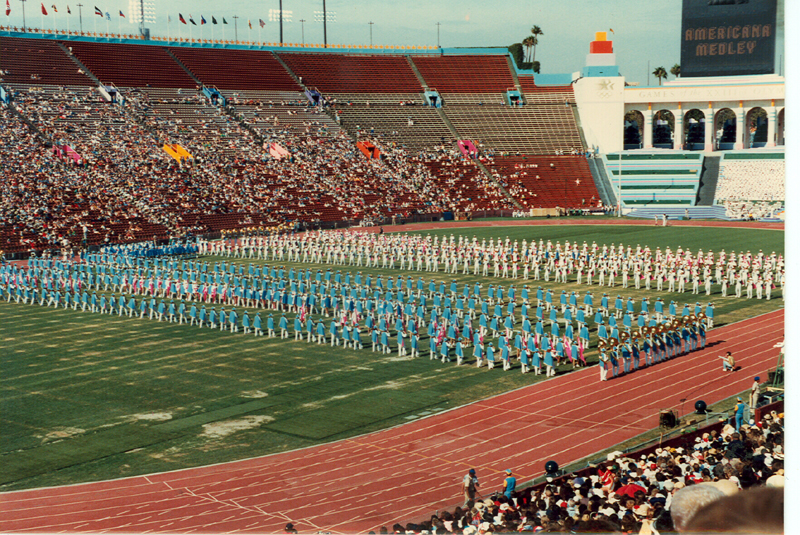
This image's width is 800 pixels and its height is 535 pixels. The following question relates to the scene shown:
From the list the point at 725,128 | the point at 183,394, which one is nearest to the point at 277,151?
the point at 725,128

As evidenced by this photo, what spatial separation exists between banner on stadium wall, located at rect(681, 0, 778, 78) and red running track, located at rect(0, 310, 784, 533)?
53.2 m

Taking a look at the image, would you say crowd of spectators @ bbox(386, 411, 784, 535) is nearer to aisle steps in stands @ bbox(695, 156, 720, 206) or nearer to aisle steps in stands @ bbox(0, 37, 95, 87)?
aisle steps in stands @ bbox(695, 156, 720, 206)

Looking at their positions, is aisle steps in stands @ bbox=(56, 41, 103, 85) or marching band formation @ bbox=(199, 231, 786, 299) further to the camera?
aisle steps in stands @ bbox=(56, 41, 103, 85)

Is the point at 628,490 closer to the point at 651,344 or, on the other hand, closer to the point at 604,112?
the point at 651,344

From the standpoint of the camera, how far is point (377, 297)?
27.1 metres

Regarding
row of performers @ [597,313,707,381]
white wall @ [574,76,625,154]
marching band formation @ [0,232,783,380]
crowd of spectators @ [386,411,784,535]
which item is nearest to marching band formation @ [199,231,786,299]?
marching band formation @ [0,232,783,380]

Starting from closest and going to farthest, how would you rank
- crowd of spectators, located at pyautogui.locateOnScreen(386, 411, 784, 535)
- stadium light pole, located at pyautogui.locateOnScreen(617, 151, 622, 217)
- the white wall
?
crowd of spectators, located at pyautogui.locateOnScreen(386, 411, 784, 535) → stadium light pole, located at pyautogui.locateOnScreen(617, 151, 622, 217) → the white wall

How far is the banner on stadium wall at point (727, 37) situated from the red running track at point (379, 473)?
5316 cm

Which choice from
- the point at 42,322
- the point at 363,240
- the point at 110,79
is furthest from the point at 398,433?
the point at 110,79

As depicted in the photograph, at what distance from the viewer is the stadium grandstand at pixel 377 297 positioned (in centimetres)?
1266

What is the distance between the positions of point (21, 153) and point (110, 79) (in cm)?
1722

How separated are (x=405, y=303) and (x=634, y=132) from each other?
203ft

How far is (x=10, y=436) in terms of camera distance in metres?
16.5

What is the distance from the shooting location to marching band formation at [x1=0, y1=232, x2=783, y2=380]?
21516 mm
